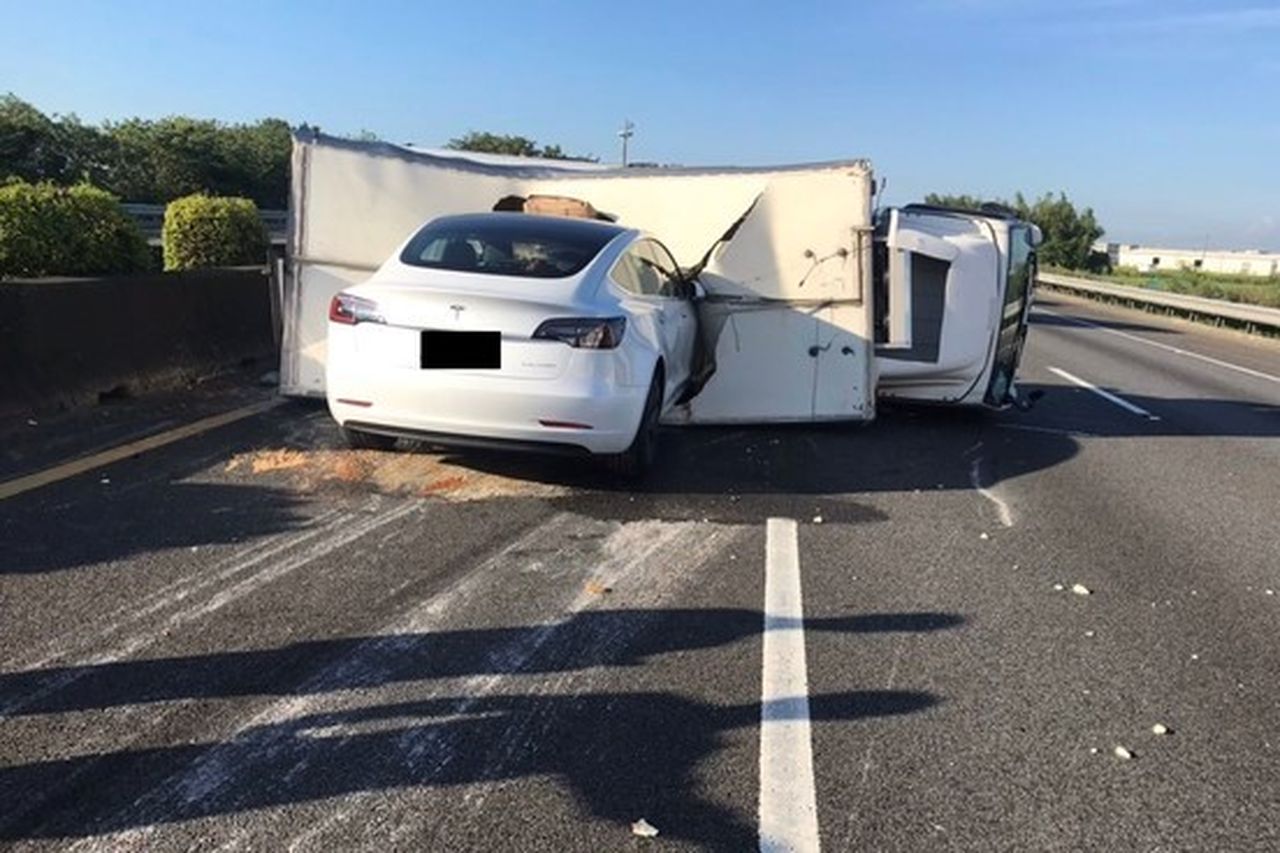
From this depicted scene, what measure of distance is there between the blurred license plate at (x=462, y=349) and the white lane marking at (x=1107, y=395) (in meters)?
7.83

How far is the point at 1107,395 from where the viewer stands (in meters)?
12.9

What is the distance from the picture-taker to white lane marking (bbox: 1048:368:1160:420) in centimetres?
1150

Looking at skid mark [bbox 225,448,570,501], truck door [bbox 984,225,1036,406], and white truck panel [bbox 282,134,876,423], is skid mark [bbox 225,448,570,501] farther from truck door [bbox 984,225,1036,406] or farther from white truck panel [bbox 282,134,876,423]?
truck door [bbox 984,225,1036,406]

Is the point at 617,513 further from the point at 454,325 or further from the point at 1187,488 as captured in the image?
the point at 1187,488

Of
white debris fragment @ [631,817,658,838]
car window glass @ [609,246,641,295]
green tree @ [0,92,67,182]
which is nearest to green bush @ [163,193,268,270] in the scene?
car window glass @ [609,246,641,295]

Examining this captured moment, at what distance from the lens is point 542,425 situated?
6.03m

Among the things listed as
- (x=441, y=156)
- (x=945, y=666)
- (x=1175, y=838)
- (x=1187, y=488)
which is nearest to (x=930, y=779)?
(x=1175, y=838)

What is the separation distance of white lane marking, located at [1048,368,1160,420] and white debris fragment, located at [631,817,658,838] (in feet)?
31.6

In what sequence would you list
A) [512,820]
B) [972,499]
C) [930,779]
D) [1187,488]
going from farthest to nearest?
[1187,488], [972,499], [930,779], [512,820]

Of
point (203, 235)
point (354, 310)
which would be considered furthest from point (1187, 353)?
point (354, 310)

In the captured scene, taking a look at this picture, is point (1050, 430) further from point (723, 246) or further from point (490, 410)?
point (490, 410)

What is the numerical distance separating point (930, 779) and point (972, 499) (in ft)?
13.1

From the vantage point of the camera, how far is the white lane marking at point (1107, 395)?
11502 mm

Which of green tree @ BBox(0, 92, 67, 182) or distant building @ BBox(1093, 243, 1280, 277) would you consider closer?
green tree @ BBox(0, 92, 67, 182)
